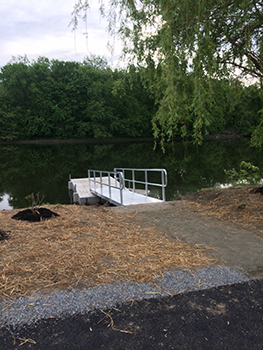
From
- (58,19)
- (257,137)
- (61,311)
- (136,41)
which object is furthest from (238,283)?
(257,137)

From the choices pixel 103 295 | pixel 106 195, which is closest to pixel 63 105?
pixel 106 195

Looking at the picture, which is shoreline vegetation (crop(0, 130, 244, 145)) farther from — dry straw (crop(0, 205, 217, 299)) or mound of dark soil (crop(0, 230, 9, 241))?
mound of dark soil (crop(0, 230, 9, 241))

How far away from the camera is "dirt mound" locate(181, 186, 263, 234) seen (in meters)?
5.35

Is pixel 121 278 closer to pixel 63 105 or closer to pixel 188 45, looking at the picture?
pixel 188 45

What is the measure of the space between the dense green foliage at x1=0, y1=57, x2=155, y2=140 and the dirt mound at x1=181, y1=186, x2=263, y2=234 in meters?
45.4

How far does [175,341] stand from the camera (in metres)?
2.25

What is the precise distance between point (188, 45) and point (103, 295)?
383cm

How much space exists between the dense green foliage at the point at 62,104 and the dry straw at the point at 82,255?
157ft

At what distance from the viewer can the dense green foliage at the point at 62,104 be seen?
5188 cm

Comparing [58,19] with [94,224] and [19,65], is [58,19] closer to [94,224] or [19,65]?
[94,224]

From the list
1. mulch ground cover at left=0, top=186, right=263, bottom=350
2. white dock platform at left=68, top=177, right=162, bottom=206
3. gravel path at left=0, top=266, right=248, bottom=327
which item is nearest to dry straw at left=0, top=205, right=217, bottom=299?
mulch ground cover at left=0, top=186, right=263, bottom=350

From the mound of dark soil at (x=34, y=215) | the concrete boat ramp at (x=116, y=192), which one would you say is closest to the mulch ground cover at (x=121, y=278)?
the mound of dark soil at (x=34, y=215)

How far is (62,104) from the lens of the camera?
175 feet

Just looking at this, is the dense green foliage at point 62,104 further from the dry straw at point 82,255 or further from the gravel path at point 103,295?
the gravel path at point 103,295
